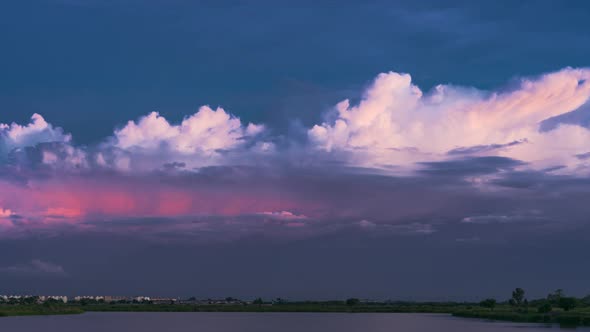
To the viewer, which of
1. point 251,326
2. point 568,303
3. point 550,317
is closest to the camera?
point 251,326

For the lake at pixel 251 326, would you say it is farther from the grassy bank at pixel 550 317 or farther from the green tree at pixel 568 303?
the green tree at pixel 568 303

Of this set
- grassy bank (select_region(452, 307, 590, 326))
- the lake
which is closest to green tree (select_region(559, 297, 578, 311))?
grassy bank (select_region(452, 307, 590, 326))

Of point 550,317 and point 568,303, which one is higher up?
point 568,303

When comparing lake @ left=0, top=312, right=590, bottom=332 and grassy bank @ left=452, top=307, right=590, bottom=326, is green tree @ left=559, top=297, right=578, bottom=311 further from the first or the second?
lake @ left=0, top=312, right=590, bottom=332

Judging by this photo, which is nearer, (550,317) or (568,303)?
(550,317)

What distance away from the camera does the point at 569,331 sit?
4363 inches

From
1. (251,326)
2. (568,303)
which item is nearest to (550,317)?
(568,303)

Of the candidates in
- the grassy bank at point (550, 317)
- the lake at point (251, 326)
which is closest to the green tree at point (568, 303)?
the grassy bank at point (550, 317)

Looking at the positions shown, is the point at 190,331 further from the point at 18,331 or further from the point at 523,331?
the point at 523,331

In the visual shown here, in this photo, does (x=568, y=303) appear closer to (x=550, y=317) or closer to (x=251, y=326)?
(x=550, y=317)

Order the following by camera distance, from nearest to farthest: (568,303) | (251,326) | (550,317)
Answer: (251,326)
(550,317)
(568,303)

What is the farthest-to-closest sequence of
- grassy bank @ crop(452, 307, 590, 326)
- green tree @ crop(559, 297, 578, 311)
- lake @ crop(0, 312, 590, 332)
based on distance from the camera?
1. green tree @ crop(559, 297, 578, 311)
2. grassy bank @ crop(452, 307, 590, 326)
3. lake @ crop(0, 312, 590, 332)

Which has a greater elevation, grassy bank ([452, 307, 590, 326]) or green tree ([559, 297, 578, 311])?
green tree ([559, 297, 578, 311])

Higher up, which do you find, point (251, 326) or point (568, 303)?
point (568, 303)
